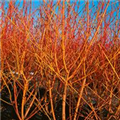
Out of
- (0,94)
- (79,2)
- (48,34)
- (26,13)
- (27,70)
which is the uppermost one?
(79,2)

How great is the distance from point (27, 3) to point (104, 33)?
1.00 metres

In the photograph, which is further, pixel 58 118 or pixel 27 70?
pixel 58 118

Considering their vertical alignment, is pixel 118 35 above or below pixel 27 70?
above

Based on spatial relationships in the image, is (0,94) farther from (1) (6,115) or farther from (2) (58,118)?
(2) (58,118)

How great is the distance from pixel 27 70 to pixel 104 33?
2.82 ft

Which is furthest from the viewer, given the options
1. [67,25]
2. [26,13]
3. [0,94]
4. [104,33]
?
[0,94]

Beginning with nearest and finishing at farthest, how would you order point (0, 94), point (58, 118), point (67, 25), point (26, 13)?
1. point (67, 25)
2. point (26, 13)
3. point (58, 118)
4. point (0, 94)

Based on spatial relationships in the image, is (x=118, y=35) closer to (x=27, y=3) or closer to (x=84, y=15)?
(x=84, y=15)

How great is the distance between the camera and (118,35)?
1.97 m

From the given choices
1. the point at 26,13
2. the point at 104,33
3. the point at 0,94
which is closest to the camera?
the point at 104,33

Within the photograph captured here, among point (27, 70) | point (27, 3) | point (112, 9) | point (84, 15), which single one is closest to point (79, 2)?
point (84, 15)

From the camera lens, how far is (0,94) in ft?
11.1

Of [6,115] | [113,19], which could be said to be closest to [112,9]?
[113,19]

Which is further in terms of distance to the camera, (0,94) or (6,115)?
(0,94)
